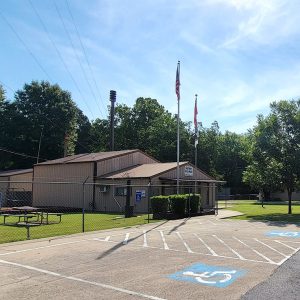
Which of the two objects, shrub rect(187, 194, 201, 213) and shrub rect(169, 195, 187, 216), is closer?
shrub rect(169, 195, 187, 216)

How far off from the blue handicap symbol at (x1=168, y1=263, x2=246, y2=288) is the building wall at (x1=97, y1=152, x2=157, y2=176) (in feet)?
86.6

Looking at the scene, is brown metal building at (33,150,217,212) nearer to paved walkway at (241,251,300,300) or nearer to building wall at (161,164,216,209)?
building wall at (161,164,216,209)

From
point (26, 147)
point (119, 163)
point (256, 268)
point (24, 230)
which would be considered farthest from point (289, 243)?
point (26, 147)

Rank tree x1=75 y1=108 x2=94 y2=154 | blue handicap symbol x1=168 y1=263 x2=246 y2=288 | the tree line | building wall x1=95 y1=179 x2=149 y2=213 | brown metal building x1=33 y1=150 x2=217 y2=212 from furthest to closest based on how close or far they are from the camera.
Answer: tree x1=75 y1=108 x2=94 y2=154 < the tree line < brown metal building x1=33 y1=150 x2=217 y2=212 < building wall x1=95 y1=179 x2=149 y2=213 < blue handicap symbol x1=168 y1=263 x2=246 y2=288

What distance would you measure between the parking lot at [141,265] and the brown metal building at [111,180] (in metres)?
15.4

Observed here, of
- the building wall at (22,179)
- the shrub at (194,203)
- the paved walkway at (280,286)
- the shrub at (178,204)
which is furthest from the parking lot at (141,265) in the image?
the building wall at (22,179)

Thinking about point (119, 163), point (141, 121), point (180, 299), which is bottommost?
point (180, 299)

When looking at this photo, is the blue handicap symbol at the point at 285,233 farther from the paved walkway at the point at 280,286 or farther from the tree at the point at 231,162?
the tree at the point at 231,162

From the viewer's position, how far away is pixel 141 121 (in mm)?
76562

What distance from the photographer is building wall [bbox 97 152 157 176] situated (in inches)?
1420

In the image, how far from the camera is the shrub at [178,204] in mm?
25547

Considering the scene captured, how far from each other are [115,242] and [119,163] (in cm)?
2359

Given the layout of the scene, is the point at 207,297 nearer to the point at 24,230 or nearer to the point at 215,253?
the point at 215,253

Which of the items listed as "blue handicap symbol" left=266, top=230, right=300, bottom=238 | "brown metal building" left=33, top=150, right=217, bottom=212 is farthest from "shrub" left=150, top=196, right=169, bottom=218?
"blue handicap symbol" left=266, top=230, right=300, bottom=238
